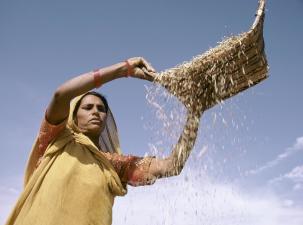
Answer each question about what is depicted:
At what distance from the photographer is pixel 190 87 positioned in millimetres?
3768

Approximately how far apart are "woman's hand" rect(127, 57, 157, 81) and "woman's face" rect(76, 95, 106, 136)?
67cm

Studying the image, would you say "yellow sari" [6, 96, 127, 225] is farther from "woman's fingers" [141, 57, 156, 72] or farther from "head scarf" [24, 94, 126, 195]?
"woman's fingers" [141, 57, 156, 72]

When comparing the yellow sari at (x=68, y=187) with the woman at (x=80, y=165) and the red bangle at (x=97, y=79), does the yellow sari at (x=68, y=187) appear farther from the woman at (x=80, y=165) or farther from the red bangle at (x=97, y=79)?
the red bangle at (x=97, y=79)

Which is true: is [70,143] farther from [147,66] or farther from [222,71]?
[222,71]

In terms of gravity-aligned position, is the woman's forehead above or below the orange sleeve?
above

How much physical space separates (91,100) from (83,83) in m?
0.67

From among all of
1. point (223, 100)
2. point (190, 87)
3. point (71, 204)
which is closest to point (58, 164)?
point (71, 204)

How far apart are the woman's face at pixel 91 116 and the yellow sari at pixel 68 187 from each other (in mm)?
178

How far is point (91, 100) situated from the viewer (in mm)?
4125

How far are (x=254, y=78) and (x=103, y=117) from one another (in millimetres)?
1420

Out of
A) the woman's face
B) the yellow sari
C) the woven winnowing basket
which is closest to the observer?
the yellow sari

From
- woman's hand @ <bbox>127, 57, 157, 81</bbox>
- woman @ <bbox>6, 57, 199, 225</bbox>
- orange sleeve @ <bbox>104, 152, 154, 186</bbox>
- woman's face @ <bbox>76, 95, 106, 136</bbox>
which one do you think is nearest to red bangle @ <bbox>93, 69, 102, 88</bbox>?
woman @ <bbox>6, 57, 199, 225</bbox>

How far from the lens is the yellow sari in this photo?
10.9ft

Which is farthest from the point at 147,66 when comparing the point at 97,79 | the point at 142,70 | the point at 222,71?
the point at 222,71
